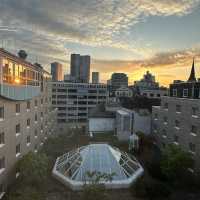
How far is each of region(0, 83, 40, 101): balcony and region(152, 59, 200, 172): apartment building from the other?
93.0ft

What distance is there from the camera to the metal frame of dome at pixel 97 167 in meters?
28.2

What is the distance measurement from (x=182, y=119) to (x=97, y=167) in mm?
19627

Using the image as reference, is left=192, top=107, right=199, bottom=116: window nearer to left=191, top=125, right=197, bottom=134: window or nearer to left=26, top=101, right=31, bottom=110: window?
left=191, top=125, right=197, bottom=134: window

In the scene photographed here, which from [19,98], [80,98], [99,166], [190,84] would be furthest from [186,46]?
[80,98]

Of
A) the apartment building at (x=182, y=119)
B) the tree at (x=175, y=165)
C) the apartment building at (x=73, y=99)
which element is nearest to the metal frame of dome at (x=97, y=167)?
the tree at (x=175, y=165)

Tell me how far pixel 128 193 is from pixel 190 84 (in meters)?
22.9

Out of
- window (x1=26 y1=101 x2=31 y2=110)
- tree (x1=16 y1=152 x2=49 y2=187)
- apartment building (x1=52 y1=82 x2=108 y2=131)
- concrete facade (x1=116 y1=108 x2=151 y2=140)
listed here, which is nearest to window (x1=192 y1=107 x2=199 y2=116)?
concrete facade (x1=116 y1=108 x2=151 y2=140)

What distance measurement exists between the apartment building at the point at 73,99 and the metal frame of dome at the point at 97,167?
63.4 meters

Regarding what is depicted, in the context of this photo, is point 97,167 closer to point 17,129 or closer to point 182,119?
point 17,129

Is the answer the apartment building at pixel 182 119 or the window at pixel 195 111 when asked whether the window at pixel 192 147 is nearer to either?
the apartment building at pixel 182 119

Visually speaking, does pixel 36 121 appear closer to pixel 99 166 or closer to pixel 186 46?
pixel 99 166

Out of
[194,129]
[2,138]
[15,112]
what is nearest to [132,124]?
[194,129]

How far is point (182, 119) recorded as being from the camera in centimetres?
3909

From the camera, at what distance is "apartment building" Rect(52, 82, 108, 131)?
316 feet
